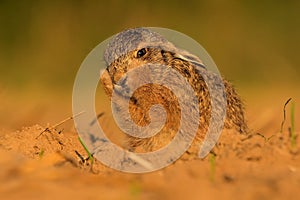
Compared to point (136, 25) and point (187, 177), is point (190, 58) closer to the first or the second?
point (187, 177)

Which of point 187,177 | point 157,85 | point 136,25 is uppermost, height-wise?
point 136,25

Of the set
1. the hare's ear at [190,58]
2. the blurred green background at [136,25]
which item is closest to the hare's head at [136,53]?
the hare's ear at [190,58]

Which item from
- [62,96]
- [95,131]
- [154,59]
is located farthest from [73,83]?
[154,59]

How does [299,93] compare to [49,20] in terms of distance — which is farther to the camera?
[49,20]

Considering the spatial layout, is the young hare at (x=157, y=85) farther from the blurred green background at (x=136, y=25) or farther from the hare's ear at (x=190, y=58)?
the blurred green background at (x=136, y=25)

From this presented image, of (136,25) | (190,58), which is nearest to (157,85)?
(190,58)

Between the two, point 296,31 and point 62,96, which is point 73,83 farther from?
point 296,31

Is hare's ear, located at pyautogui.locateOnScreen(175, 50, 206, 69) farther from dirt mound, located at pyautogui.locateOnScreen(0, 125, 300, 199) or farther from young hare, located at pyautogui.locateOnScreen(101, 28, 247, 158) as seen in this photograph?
dirt mound, located at pyautogui.locateOnScreen(0, 125, 300, 199)
